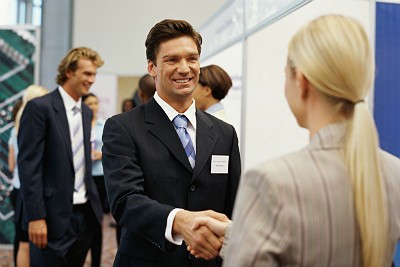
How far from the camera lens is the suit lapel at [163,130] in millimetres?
1890

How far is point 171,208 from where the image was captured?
1.75 metres

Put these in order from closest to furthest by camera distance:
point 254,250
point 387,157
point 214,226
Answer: point 254,250
point 387,157
point 214,226

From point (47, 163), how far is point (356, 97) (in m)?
2.37

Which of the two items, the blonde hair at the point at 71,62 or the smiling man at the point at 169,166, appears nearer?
the smiling man at the point at 169,166

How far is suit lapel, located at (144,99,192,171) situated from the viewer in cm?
189

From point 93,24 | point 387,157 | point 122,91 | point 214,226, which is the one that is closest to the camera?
point 387,157

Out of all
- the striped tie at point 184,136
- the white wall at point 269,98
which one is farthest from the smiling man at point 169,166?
the white wall at point 269,98

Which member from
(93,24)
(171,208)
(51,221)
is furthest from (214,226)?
(93,24)

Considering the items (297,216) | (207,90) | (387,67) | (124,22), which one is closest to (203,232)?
(297,216)

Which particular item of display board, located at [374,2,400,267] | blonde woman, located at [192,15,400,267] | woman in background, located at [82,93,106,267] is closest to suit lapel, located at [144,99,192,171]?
blonde woman, located at [192,15,400,267]

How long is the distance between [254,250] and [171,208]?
0.70m

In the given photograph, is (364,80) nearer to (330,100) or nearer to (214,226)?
(330,100)

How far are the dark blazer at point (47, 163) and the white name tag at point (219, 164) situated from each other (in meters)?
1.45

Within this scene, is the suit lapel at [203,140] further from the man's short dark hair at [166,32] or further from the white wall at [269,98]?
the white wall at [269,98]
